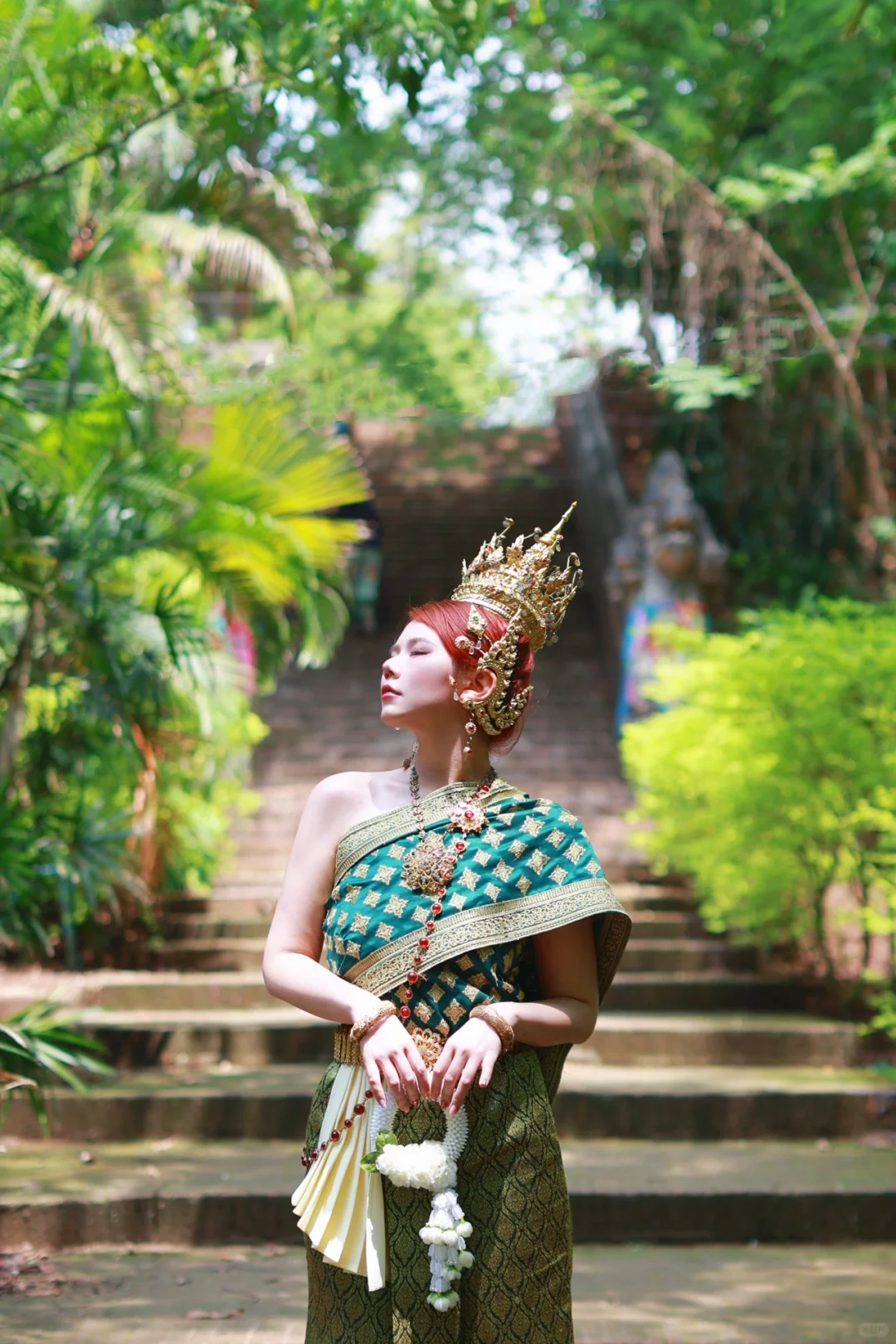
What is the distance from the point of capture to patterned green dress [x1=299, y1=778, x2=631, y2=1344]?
189 cm

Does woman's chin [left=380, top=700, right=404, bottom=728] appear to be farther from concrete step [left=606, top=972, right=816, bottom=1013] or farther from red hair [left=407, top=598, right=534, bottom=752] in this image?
concrete step [left=606, top=972, right=816, bottom=1013]

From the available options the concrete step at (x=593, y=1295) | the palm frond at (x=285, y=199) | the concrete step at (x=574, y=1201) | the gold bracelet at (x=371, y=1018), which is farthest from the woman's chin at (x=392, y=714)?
the palm frond at (x=285, y=199)

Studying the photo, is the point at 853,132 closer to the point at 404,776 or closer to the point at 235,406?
the point at 235,406

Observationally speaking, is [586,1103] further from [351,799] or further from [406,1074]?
[406,1074]

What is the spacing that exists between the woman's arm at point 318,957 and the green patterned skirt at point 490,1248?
5.2 inches

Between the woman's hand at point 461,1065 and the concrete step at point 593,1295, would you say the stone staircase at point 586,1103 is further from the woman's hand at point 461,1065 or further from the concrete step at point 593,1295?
the woman's hand at point 461,1065

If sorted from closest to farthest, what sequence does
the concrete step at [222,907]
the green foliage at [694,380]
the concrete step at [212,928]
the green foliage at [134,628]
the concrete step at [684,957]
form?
the green foliage at [694,380] < the green foliage at [134,628] < the concrete step at [684,957] < the concrete step at [212,928] < the concrete step at [222,907]

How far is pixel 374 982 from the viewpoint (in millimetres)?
1960

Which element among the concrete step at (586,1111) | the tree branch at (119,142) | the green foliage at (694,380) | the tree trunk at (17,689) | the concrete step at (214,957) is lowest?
the concrete step at (586,1111)

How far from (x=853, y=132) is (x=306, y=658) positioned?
4991 millimetres

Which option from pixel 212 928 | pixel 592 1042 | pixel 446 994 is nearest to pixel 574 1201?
pixel 592 1042

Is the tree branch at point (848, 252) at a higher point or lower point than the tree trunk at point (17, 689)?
higher

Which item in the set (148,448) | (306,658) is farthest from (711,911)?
(148,448)

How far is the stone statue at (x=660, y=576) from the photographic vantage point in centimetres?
891
